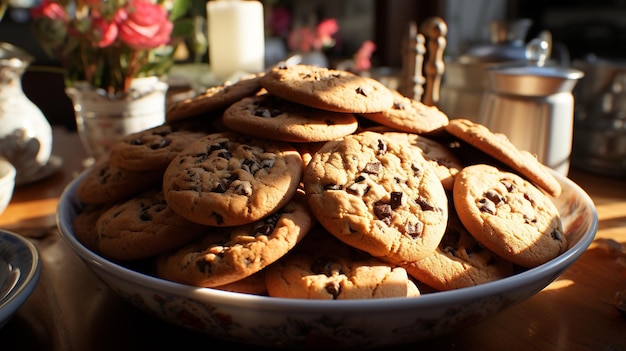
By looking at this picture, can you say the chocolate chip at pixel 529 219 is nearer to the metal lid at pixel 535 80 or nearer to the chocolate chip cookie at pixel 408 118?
the chocolate chip cookie at pixel 408 118

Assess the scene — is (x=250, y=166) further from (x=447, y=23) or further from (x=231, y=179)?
(x=447, y=23)

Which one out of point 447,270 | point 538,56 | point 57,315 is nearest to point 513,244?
point 447,270

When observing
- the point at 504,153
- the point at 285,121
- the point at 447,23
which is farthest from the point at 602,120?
the point at 447,23

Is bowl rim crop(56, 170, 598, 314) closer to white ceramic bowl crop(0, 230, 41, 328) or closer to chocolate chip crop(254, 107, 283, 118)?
white ceramic bowl crop(0, 230, 41, 328)

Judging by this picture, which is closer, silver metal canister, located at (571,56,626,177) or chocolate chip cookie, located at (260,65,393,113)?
chocolate chip cookie, located at (260,65,393,113)

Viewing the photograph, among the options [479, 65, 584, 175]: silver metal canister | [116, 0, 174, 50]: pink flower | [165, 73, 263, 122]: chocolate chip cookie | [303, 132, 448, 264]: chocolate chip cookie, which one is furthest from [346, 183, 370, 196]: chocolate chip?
[116, 0, 174, 50]: pink flower

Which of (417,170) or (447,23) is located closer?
(417,170)
